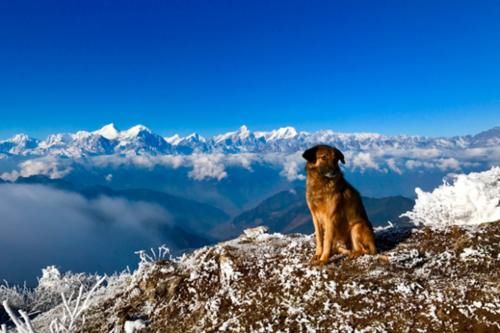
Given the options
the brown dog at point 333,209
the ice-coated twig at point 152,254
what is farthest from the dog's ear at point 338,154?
the ice-coated twig at point 152,254

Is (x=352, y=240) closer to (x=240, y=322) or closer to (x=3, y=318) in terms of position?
(x=240, y=322)

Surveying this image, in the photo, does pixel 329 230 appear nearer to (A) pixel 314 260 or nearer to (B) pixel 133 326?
(A) pixel 314 260

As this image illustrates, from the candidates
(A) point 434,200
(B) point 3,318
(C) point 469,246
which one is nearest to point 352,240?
(C) point 469,246

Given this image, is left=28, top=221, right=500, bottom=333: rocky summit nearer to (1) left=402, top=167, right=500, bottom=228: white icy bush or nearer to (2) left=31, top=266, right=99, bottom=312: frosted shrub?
(1) left=402, top=167, right=500, bottom=228: white icy bush

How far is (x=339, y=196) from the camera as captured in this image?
12219 mm

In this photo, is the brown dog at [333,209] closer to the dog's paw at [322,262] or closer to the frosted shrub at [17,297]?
the dog's paw at [322,262]

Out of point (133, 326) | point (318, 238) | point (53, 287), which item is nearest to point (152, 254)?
point (133, 326)

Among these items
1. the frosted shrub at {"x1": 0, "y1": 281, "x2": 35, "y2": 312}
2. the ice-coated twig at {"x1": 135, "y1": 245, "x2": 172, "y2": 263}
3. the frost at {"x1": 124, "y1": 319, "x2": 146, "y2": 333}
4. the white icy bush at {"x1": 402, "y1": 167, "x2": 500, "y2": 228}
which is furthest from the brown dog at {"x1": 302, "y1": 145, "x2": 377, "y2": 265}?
the frosted shrub at {"x1": 0, "y1": 281, "x2": 35, "y2": 312}

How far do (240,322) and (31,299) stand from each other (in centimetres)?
3788

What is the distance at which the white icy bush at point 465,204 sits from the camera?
56.9 ft

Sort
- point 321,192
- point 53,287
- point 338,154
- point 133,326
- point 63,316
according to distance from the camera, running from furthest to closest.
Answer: point 53,287, point 133,326, point 321,192, point 338,154, point 63,316

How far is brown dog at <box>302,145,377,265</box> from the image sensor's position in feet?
39.4

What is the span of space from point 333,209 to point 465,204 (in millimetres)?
8655

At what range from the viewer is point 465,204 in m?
18.0
